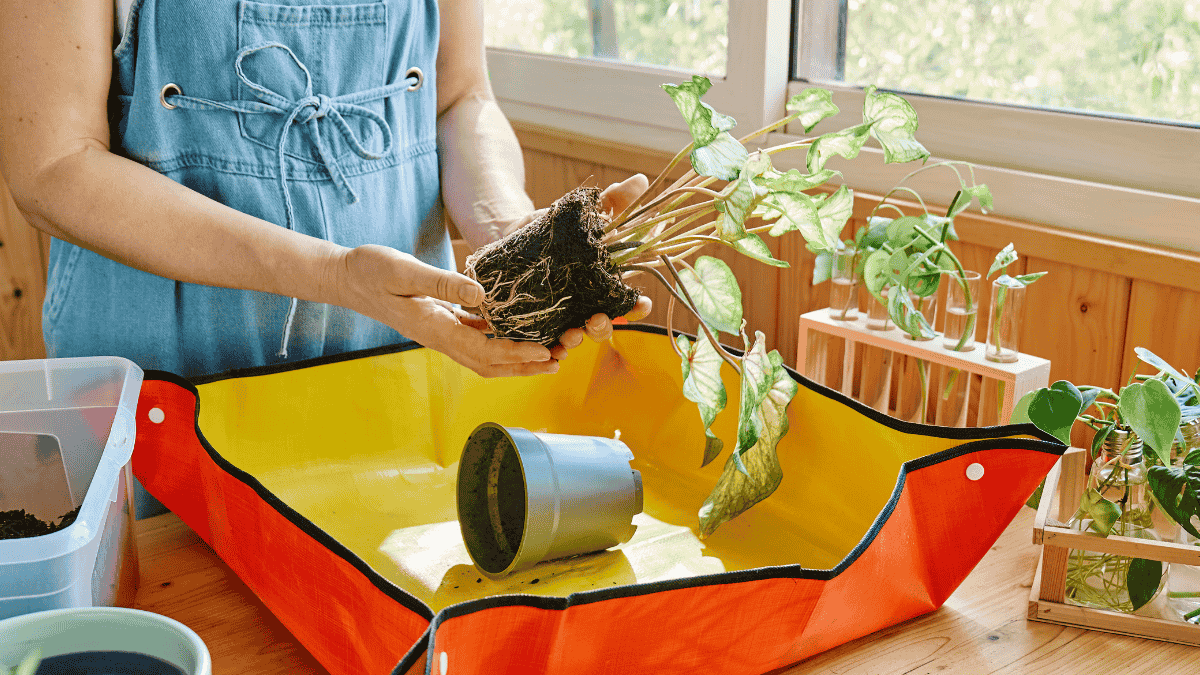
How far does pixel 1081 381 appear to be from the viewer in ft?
3.77

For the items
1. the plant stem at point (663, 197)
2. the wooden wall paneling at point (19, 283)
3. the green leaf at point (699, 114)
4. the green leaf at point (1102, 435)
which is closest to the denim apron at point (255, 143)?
the plant stem at point (663, 197)

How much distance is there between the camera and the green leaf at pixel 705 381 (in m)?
0.83

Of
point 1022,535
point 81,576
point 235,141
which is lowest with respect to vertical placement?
point 1022,535

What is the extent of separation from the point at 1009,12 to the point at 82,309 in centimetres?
117

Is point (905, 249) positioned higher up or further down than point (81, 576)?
higher up

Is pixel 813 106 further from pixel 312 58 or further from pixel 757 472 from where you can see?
pixel 312 58

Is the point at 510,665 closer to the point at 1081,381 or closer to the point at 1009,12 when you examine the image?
the point at 1081,381

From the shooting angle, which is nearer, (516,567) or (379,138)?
(516,567)

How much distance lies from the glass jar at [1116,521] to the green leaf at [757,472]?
25 cm

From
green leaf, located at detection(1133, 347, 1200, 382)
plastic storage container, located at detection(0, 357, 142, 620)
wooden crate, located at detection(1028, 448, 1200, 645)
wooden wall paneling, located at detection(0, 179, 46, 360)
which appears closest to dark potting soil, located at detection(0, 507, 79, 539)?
plastic storage container, located at detection(0, 357, 142, 620)

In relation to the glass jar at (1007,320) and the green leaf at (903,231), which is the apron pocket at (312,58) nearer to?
the green leaf at (903,231)

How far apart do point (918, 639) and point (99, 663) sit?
0.56m

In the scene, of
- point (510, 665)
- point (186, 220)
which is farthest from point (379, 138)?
point (510, 665)

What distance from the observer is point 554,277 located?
84cm
